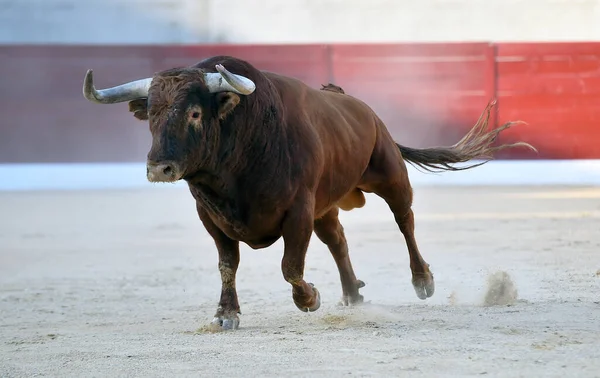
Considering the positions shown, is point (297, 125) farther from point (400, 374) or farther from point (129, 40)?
point (129, 40)

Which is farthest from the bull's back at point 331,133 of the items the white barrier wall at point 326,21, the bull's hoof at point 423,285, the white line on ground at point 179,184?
the white barrier wall at point 326,21

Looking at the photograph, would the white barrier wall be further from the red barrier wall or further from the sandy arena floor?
the sandy arena floor

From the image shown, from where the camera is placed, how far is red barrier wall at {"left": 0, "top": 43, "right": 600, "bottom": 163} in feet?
38.1

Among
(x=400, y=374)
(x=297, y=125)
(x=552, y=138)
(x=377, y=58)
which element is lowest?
(x=400, y=374)

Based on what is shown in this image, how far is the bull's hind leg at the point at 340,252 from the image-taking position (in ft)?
16.5

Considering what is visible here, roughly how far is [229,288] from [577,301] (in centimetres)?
144

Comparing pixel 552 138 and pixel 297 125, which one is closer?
pixel 297 125

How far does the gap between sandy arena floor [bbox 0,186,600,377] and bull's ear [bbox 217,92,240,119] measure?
804mm

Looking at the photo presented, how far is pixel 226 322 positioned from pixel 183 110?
862 mm

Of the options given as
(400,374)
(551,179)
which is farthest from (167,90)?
(551,179)

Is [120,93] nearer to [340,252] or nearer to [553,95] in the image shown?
[340,252]

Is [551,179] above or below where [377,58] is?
below

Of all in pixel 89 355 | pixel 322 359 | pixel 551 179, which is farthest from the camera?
pixel 551 179

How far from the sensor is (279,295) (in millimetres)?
5477
